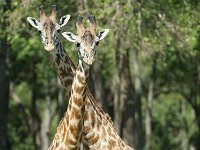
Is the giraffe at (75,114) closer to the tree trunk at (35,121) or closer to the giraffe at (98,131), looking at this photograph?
the giraffe at (98,131)

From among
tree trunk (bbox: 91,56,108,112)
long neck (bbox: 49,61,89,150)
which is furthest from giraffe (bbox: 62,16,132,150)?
tree trunk (bbox: 91,56,108,112)

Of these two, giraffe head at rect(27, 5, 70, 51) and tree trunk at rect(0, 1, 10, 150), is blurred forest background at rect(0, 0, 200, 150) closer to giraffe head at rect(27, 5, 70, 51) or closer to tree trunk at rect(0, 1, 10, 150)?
tree trunk at rect(0, 1, 10, 150)

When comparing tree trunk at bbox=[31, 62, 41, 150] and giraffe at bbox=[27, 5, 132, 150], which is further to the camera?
tree trunk at bbox=[31, 62, 41, 150]

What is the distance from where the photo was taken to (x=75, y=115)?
12734mm

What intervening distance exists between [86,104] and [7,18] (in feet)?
30.9

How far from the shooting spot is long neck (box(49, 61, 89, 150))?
40.0ft

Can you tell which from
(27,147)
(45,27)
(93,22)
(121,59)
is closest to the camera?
(93,22)

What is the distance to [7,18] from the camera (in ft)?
74.6

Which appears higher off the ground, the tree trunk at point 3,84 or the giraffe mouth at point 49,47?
the giraffe mouth at point 49,47

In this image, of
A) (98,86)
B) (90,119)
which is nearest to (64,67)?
(90,119)

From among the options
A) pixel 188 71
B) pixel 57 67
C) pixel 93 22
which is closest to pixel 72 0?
pixel 57 67

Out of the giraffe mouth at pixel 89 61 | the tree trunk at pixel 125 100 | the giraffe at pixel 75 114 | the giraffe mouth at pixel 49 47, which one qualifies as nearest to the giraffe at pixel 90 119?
the giraffe at pixel 75 114

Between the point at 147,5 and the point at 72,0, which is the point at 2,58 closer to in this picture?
the point at 72,0

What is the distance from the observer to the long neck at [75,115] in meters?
12.2
